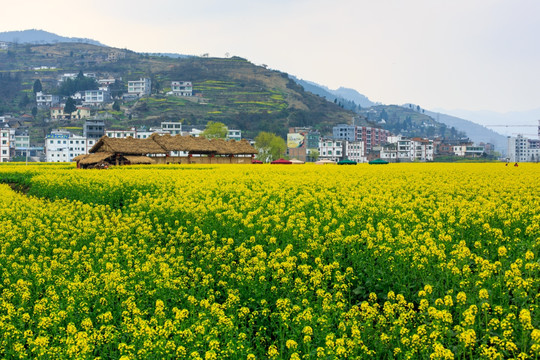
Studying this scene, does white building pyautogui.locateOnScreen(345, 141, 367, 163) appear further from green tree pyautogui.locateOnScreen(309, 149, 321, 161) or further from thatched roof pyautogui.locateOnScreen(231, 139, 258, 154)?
thatched roof pyautogui.locateOnScreen(231, 139, 258, 154)

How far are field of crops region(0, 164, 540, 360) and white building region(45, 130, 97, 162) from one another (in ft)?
451

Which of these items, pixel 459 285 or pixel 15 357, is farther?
pixel 459 285

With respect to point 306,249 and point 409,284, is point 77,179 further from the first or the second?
point 409,284

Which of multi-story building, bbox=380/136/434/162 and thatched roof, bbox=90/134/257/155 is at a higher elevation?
multi-story building, bbox=380/136/434/162

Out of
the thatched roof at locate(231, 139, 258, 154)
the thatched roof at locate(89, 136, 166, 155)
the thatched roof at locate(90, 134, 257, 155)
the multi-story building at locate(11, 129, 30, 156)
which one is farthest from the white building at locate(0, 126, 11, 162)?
the thatched roof at locate(231, 139, 258, 154)

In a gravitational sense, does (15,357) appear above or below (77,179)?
below

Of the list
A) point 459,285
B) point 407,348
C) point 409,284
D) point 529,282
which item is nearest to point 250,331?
point 407,348

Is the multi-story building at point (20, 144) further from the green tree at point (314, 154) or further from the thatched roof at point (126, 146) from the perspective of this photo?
the thatched roof at point (126, 146)

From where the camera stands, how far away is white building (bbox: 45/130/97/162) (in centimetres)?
14438

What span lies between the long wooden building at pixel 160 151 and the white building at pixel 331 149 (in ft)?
270

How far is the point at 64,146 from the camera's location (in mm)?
146125

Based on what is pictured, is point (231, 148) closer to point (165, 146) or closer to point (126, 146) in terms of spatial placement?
point (165, 146)

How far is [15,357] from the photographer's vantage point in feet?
24.7

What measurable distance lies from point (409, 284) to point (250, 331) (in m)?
3.30
